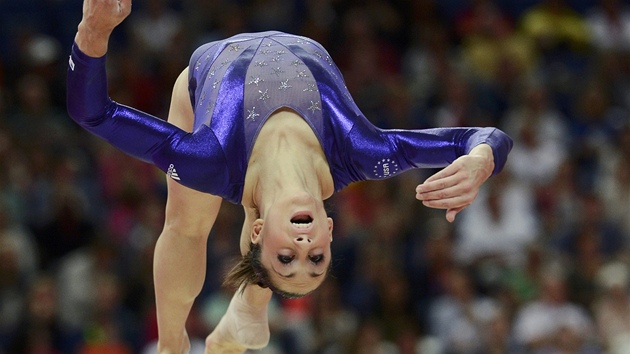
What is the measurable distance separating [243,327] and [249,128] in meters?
→ 0.98

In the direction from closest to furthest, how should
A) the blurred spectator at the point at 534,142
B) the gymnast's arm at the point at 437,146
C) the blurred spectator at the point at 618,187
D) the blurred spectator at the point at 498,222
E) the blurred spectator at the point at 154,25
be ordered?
the gymnast's arm at the point at 437,146, the blurred spectator at the point at 498,222, the blurred spectator at the point at 618,187, the blurred spectator at the point at 534,142, the blurred spectator at the point at 154,25

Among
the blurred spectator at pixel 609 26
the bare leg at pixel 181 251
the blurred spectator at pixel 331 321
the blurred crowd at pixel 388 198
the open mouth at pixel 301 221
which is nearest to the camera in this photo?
the open mouth at pixel 301 221

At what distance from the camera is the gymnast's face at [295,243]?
3.38 metres

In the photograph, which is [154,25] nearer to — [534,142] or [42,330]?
[42,330]

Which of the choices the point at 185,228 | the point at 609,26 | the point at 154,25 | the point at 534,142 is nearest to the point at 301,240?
the point at 185,228

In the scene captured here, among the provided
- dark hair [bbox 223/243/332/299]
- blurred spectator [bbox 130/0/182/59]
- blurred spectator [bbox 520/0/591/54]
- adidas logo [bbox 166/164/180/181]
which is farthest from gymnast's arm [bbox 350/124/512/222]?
blurred spectator [bbox 520/0/591/54]

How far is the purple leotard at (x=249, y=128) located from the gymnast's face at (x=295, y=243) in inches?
10.4

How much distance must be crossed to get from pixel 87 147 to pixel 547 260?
3.23 m

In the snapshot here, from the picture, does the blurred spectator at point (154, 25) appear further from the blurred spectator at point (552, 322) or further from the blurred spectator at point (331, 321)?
the blurred spectator at point (552, 322)

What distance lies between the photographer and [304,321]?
6.88m

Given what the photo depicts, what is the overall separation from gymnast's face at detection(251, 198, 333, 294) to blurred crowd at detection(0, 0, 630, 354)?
106 inches

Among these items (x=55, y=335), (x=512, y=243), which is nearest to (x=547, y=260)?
(x=512, y=243)

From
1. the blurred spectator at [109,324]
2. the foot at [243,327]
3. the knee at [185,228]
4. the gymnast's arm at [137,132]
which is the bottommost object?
the blurred spectator at [109,324]

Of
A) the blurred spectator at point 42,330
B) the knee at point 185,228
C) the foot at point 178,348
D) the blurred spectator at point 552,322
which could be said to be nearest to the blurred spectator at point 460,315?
the blurred spectator at point 552,322
